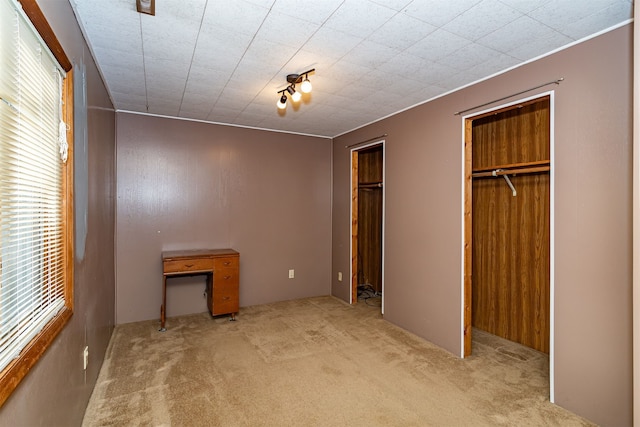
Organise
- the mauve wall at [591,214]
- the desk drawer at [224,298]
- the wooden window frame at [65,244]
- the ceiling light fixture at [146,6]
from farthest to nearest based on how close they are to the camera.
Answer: the desk drawer at [224,298] < the mauve wall at [591,214] < the ceiling light fixture at [146,6] < the wooden window frame at [65,244]

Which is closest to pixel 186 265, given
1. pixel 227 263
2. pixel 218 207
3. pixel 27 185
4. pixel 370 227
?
pixel 227 263

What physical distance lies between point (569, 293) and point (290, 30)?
2.50 meters

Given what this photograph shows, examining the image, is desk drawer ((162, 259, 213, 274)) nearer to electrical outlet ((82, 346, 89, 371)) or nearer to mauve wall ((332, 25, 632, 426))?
electrical outlet ((82, 346, 89, 371))

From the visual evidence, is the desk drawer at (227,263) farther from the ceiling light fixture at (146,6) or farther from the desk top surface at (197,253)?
the ceiling light fixture at (146,6)

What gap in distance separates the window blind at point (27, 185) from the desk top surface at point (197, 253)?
6.66 feet

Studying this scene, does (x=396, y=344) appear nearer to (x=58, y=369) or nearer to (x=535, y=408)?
(x=535, y=408)

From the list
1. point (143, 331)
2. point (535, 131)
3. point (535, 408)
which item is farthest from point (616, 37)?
point (143, 331)

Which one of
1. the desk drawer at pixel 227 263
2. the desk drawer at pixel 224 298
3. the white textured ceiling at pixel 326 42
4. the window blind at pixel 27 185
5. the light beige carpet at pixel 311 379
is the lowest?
the light beige carpet at pixel 311 379

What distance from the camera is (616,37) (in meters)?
1.96

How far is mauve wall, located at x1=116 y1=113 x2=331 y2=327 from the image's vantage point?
381 cm

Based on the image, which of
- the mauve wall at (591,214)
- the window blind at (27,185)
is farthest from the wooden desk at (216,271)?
the mauve wall at (591,214)

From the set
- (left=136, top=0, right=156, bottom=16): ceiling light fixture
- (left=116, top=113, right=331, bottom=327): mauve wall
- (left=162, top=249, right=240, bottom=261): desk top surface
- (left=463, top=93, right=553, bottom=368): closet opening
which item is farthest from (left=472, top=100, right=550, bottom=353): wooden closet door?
(left=136, top=0, right=156, bottom=16): ceiling light fixture

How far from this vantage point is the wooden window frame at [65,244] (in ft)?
3.47

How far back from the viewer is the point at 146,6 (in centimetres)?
176
